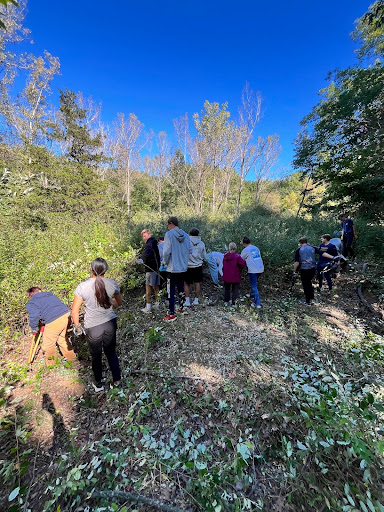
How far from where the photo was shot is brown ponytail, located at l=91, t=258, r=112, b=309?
254 cm

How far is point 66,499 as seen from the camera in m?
1.84

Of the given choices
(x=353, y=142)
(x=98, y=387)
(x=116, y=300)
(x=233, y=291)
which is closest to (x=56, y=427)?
(x=98, y=387)

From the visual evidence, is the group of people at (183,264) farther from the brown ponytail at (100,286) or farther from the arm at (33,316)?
the arm at (33,316)

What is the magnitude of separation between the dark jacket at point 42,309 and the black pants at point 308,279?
5.07 meters

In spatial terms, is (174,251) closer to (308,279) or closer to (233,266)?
(233,266)

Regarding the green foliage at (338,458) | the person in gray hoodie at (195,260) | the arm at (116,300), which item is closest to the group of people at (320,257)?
the person in gray hoodie at (195,260)

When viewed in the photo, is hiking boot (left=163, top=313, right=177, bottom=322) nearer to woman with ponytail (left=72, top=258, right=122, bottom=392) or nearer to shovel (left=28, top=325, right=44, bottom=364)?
woman with ponytail (left=72, top=258, right=122, bottom=392)

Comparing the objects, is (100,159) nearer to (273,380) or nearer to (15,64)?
(15,64)

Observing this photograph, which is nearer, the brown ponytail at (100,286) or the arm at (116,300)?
the brown ponytail at (100,286)

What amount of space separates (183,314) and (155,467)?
253 cm

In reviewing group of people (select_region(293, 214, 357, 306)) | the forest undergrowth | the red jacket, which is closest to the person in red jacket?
the red jacket

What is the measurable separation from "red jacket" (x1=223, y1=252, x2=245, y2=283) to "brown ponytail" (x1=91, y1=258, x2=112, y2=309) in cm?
289

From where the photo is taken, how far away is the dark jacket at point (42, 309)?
3.22 meters

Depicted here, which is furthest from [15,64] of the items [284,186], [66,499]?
A: [284,186]
